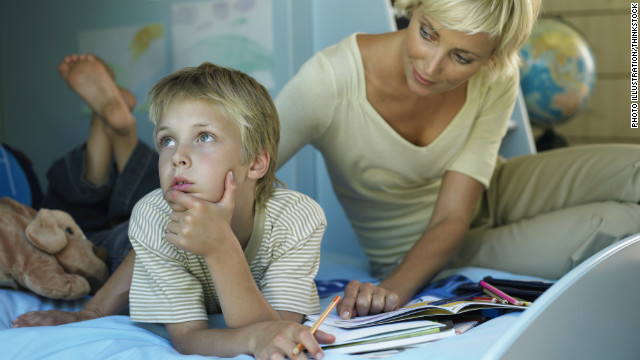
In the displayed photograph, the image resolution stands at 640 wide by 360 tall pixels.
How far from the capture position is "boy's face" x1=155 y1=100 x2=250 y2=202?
3.05ft

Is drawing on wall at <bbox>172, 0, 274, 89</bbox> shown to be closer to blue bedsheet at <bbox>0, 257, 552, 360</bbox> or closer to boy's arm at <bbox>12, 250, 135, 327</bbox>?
boy's arm at <bbox>12, 250, 135, 327</bbox>

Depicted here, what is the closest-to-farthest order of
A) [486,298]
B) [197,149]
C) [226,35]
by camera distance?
[197,149], [486,298], [226,35]

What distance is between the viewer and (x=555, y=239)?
140cm

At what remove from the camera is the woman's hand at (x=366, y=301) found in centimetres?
103

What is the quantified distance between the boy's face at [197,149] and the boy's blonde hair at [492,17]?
462mm

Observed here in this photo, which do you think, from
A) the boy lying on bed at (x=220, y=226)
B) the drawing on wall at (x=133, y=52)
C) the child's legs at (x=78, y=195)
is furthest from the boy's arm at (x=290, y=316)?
the drawing on wall at (x=133, y=52)

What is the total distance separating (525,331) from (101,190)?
116 centimetres

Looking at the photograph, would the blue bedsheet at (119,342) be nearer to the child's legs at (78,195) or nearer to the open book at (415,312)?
the open book at (415,312)

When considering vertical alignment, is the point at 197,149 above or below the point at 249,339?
above

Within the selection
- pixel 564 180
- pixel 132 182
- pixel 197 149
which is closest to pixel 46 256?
pixel 132 182

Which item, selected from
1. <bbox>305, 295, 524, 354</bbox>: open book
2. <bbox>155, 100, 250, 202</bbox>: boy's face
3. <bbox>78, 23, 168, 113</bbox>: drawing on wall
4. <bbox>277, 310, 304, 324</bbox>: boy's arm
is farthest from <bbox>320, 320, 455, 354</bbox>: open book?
<bbox>78, 23, 168, 113</bbox>: drawing on wall

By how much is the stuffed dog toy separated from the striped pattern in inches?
9.9

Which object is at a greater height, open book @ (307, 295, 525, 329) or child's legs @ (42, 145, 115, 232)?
open book @ (307, 295, 525, 329)

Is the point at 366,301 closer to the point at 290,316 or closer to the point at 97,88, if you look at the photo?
the point at 290,316
